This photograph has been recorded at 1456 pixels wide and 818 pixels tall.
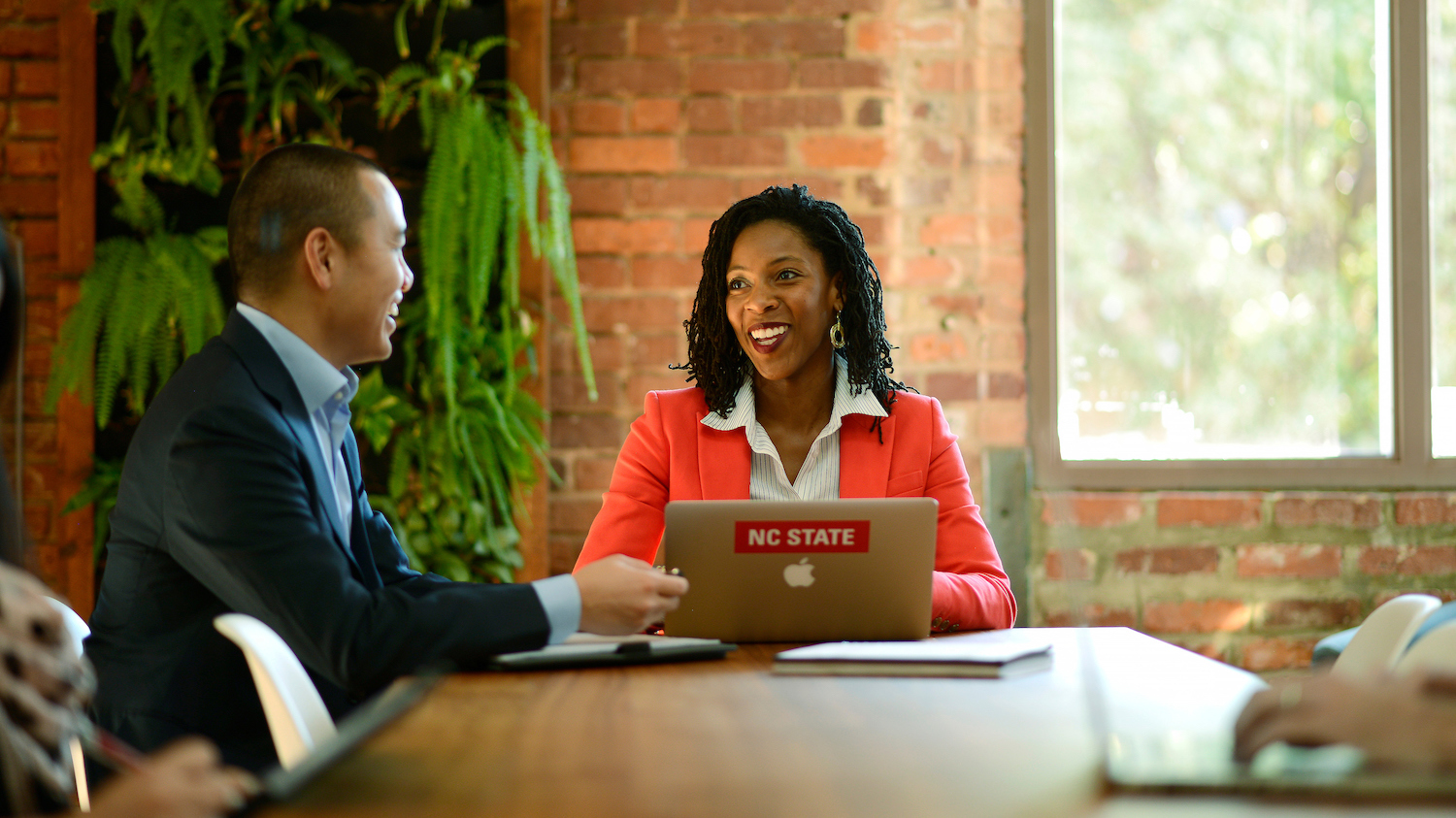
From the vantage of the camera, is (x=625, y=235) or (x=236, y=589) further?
(x=625, y=235)

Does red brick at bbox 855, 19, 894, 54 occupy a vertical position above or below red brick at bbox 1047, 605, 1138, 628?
above

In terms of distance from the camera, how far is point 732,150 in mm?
2809

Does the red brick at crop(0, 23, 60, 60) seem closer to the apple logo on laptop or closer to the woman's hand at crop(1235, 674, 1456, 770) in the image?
the apple logo on laptop

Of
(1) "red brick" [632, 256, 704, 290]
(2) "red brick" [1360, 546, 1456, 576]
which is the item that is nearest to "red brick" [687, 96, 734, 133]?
(1) "red brick" [632, 256, 704, 290]

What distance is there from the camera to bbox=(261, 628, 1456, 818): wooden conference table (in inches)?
31.3

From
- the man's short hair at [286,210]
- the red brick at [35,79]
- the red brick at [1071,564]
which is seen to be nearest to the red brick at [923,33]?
the red brick at [1071,564]

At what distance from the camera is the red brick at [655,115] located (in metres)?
2.80

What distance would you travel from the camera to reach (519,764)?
91cm

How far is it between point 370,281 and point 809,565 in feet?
2.58

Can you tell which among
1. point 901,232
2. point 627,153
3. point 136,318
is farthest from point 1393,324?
point 136,318

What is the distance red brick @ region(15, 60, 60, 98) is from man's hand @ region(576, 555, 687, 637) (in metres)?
2.18

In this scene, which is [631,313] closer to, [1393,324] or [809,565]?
[809,565]

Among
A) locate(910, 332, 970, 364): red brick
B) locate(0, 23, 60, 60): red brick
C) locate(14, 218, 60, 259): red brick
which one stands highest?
locate(0, 23, 60, 60): red brick

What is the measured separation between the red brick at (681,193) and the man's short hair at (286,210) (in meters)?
1.15
